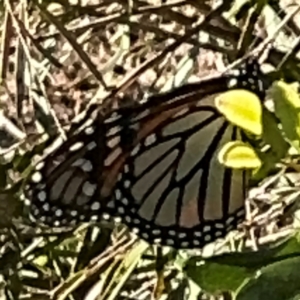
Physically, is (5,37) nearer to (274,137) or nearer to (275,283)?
(274,137)

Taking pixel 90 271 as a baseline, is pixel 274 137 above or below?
above

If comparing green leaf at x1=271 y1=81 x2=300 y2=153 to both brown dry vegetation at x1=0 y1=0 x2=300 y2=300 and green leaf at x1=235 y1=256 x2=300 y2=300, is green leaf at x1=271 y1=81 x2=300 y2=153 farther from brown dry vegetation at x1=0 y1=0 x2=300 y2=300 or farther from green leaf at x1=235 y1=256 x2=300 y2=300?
brown dry vegetation at x1=0 y1=0 x2=300 y2=300

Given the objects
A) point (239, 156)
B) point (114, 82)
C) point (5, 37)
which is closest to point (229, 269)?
point (239, 156)

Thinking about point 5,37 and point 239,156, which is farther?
point 5,37

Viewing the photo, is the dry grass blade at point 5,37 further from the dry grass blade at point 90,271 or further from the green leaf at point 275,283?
the green leaf at point 275,283

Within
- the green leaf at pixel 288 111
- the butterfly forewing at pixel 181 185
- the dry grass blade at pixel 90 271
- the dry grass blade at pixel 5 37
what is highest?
the dry grass blade at pixel 5 37

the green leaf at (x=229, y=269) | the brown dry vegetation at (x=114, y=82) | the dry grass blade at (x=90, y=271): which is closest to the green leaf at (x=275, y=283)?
the green leaf at (x=229, y=269)

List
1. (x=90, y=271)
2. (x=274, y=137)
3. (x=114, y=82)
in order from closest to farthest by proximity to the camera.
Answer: (x=274, y=137), (x=90, y=271), (x=114, y=82)
